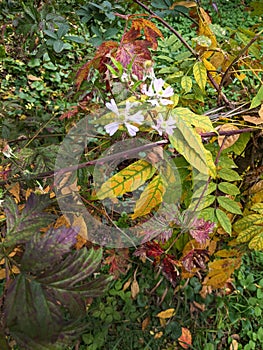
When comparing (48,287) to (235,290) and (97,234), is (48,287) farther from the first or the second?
(235,290)

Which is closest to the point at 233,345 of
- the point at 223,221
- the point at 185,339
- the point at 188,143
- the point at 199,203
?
the point at 185,339

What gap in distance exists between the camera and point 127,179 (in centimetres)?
70

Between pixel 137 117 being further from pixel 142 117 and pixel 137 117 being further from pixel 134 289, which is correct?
pixel 134 289

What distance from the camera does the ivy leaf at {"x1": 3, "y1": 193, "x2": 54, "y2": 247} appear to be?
50cm

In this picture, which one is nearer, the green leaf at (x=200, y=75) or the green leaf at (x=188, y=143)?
the green leaf at (x=188, y=143)

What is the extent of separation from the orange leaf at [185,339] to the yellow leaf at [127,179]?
0.90 meters

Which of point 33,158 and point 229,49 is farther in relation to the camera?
point 229,49

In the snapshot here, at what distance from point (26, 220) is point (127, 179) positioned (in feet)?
0.75

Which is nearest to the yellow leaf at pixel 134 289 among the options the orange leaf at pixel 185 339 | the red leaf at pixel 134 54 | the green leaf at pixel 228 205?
the orange leaf at pixel 185 339

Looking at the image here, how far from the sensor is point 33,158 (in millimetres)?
906

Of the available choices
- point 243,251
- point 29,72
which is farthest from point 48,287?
point 29,72

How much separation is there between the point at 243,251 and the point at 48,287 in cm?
83

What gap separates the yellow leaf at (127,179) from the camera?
70 cm

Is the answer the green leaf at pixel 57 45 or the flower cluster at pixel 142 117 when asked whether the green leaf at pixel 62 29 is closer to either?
the green leaf at pixel 57 45
